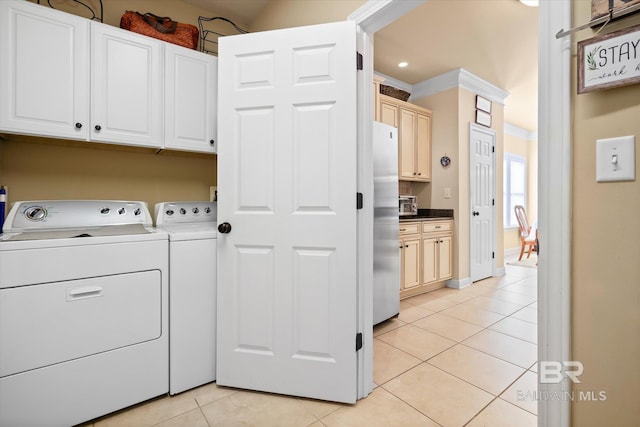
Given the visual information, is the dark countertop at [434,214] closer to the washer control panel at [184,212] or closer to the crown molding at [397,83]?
the crown molding at [397,83]

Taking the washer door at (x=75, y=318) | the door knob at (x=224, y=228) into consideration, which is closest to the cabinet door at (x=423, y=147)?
the door knob at (x=224, y=228)

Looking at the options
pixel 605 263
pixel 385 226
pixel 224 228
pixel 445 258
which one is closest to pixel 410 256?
pixel 445 258

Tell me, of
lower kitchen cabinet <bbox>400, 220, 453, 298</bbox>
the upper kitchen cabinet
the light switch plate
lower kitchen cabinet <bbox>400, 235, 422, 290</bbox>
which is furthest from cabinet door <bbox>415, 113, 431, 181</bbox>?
the light switch plate

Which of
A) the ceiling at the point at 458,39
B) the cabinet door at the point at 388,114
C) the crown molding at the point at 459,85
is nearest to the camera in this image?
the ceiling at the point at 458,39

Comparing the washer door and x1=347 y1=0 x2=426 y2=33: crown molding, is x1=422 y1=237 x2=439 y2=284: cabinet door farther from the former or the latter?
the washer door

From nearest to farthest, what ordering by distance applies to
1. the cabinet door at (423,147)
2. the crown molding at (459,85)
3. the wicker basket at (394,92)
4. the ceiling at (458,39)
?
the ceiling at (458,39)
the wicker basket at (394,92)
the crown molding at (459,85)
the cabinet door at (423,147)

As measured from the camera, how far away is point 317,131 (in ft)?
5.16

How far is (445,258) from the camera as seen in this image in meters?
3.71

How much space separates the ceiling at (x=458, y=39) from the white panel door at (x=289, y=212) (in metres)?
1.34

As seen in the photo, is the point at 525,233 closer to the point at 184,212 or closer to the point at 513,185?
the point at 513,185

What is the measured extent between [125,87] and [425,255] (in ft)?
10.8

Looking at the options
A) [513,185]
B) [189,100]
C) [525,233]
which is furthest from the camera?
[513,185]

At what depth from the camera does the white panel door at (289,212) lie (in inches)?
60.6

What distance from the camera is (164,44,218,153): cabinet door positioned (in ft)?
6.40
